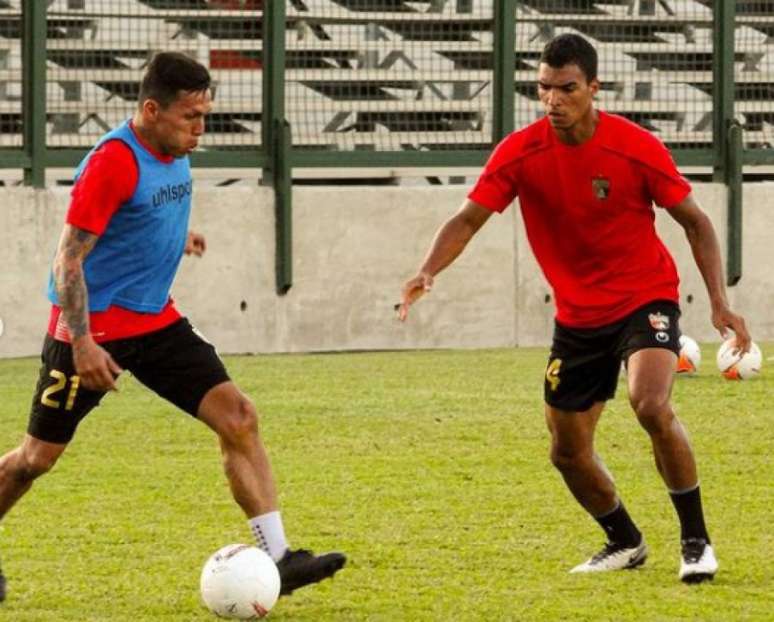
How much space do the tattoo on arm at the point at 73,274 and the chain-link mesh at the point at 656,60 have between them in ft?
40.8

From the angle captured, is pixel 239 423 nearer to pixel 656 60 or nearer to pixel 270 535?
pixel 270 535

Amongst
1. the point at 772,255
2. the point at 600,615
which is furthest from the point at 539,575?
the point at 772,255

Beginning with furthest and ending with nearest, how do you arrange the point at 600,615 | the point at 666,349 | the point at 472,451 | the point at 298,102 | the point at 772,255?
1. the point at 772,255
2. the point at 298,102
3. the point at 472,451
4. the point at 666,349
5. the point at 600,615

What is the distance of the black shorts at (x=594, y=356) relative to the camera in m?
8.12

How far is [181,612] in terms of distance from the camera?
7359mm

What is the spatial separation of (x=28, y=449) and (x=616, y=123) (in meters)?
2.50

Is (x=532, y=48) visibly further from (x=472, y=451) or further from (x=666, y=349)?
(x=666, y=349)

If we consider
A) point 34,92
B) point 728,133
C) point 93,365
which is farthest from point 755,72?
point 93,365

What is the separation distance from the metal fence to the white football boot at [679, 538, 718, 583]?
407 inches

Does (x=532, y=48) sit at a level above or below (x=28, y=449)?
above

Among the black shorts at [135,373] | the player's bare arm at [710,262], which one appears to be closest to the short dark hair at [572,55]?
the player's bare arm at [710,262]

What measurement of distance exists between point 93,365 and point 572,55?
7.21 ft

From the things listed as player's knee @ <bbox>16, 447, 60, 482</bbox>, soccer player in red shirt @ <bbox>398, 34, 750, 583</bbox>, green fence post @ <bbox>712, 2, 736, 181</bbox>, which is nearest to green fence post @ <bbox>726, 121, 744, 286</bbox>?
green fence post @ <bbox>712, 2, 736, 181</bbox>

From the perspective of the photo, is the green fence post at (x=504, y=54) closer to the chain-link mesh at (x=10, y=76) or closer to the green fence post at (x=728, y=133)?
the green fence post at (x=728, y=133)
